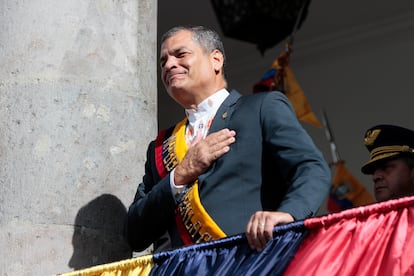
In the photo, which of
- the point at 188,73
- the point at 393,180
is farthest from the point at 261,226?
the point at 393,180

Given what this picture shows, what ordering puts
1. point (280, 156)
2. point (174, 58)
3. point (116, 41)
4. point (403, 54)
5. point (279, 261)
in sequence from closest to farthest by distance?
point (279, 261)
point (280, 156)
point (174, 58)
point (116, 41)
point (403, 54)

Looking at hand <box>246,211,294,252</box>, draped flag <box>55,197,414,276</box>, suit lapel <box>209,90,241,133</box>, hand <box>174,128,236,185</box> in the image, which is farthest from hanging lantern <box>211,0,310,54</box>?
hand <box>246,211,294,252</box>

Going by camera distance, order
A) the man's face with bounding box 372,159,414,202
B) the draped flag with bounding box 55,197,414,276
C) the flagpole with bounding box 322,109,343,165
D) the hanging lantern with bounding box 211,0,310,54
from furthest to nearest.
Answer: the flagpole with bounding box 322,109,343,165
the hanging lantern with bounding box 211,0,310,54
the man's face with bounding box 372,159,414,202
the draped flag with bounding box 55,197,414,276

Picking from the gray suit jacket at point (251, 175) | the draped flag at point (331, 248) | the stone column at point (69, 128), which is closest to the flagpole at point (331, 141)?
the stone column at point (69, 128)

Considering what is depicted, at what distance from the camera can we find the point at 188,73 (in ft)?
13.6

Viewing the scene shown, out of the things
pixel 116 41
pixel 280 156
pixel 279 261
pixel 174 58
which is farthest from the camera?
pixel 116 41

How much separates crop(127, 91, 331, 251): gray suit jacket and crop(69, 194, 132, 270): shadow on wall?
10.6 inches

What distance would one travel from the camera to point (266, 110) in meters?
3.94

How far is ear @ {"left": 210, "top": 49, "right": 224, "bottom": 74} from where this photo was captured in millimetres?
4203

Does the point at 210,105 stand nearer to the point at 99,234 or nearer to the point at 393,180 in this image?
the point at 99,234

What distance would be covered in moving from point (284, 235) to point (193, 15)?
16.2ft

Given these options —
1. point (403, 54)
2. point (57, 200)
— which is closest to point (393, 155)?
point (57, 200)

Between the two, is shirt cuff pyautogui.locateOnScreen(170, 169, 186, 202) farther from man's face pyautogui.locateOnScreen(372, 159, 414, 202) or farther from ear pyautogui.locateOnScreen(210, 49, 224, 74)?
man's face pyautogui.locateOnScreen(372, 159, 414, 202)

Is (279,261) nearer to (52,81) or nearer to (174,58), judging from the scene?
(174,58)
